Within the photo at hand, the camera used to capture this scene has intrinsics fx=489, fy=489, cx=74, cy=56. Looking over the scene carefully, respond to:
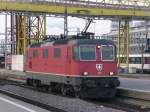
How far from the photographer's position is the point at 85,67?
2358 cm

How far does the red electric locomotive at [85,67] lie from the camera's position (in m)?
23.3

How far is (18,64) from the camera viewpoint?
214ft

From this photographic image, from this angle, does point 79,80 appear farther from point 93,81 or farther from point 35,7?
point 35,7

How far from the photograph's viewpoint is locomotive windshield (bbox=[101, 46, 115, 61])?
24.2 metres

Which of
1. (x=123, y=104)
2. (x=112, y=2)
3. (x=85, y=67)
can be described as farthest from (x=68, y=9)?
(x=123, y=104)

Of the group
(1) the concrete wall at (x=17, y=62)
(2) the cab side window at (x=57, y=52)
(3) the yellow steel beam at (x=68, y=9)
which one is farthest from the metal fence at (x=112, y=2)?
(2) the cab side window at (x=57, y=52)

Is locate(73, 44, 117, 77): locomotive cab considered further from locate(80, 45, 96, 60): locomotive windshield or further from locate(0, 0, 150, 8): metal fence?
locate(0, 0, 150, 8): metal fence

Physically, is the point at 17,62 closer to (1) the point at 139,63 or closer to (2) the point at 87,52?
(1) the point at 139,63

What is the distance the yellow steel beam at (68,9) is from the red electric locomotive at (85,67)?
36.2 metres

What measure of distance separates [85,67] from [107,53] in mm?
1494

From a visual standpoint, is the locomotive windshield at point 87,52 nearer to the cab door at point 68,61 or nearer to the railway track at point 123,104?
the cab door at point 68,61

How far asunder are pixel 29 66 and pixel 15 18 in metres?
45.0

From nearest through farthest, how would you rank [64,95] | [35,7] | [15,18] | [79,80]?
[79,80] → [64,95] → [35,7] → [15,18]

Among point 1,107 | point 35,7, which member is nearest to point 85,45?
point 1,107
